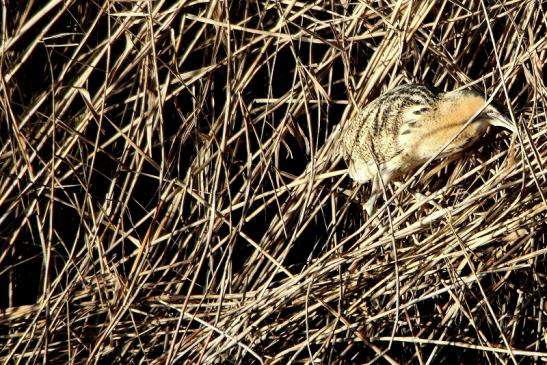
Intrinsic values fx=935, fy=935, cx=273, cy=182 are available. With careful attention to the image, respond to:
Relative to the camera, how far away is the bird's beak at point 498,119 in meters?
2.21

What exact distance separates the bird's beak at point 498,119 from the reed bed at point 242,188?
0.08 feet

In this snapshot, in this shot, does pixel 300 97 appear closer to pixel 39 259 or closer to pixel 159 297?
pixel 159 297

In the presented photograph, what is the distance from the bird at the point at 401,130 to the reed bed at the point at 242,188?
0.05 metres

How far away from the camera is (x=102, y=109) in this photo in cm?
227

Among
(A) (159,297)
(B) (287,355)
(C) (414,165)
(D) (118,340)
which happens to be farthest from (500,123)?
(D) (118,340)

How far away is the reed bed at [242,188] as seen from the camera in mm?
2264

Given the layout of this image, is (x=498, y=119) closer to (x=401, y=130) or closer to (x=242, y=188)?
(x=401, y=130)

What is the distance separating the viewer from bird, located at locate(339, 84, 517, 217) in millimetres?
2375

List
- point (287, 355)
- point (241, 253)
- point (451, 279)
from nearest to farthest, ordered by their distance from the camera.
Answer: point (451, 279), point (287, 355), point (241, 253)

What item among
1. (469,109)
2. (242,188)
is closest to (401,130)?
(469,109)

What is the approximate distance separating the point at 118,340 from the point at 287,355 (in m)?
0.44

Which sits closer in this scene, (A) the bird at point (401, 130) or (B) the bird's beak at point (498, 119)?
(B) the bird's beak at point (498, 119)

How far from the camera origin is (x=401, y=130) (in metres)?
2.45

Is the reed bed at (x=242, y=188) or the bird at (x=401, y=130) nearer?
the reed bed at (x=242, y=188)
